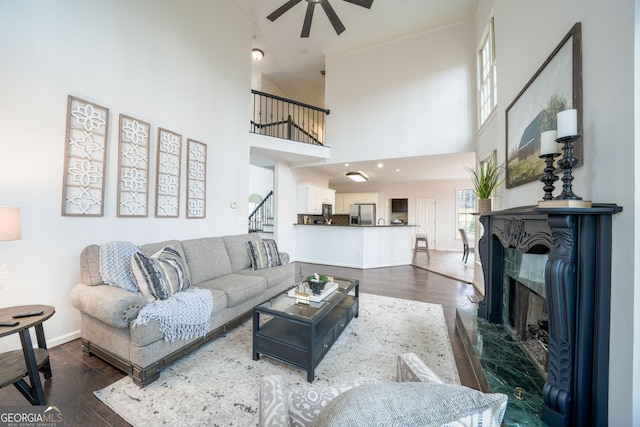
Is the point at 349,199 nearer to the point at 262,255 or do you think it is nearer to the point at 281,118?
the point at 281,118

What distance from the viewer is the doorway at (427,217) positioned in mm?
9072

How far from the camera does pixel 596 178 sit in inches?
50.2

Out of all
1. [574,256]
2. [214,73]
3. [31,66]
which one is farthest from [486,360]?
[214,73]

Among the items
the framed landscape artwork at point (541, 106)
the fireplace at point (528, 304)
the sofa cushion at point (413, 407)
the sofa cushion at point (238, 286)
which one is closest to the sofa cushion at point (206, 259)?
the sofa cushion at point (238, 286)

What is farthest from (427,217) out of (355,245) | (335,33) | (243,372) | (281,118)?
(243,372)

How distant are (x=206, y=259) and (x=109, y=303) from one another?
3.91 feet

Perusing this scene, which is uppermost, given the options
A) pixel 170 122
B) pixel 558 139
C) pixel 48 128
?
pixel 170 122

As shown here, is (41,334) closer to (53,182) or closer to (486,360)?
(53,182)

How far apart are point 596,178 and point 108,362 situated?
11.7 feet

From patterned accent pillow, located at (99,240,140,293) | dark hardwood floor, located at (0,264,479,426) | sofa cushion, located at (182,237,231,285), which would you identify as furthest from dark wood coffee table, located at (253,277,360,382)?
patterned accent pillow, located at (99,240,140,293)

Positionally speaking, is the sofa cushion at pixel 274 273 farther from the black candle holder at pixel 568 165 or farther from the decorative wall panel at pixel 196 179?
the black candle holder at pixel 568 165

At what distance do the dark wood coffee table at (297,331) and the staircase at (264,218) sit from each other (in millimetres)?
4122

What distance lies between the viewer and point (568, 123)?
1.23 m

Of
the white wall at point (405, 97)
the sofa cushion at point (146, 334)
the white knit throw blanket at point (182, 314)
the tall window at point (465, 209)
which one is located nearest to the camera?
the sofa cushion at point (146, 334)
